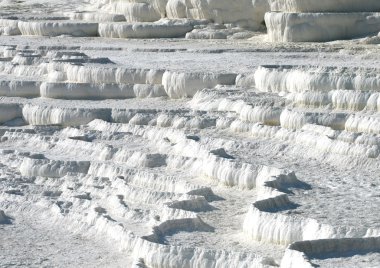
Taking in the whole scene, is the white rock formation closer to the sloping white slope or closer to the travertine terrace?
the travertine terrace

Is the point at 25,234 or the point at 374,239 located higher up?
the point at 374,239

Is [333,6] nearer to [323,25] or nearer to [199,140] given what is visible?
[323,25]

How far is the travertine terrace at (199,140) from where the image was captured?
21.0 feet

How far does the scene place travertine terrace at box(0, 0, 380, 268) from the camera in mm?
6402

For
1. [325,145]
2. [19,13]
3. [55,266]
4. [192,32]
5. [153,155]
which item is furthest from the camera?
[19,13]

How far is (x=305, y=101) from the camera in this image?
9.28m

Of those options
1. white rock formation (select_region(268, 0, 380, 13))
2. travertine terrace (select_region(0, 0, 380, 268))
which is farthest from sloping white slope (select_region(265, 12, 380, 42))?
white rock formation (select_region(268, 0, 380, 13))

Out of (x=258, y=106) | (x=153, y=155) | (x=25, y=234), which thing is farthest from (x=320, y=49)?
(x=25, y=234)

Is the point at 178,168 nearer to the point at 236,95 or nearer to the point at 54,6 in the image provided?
the point at 236,95

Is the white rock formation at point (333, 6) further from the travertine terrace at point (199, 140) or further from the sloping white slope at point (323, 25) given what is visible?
the sloping white slope at point (323, 25)

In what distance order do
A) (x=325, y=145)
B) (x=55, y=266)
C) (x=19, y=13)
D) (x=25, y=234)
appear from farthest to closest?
(x=19, y=13) → (x=325, y=145) → (x=25, y=234) → (x=55, y=266)

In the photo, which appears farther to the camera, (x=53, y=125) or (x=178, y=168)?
(x=53, y=125)

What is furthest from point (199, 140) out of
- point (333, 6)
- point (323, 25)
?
point (333, 6)

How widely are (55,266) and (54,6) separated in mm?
11347
